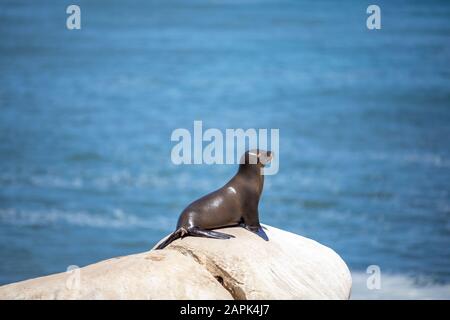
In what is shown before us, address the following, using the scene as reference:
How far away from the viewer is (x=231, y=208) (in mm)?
6426

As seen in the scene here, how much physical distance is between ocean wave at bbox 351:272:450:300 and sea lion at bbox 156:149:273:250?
3590 mm

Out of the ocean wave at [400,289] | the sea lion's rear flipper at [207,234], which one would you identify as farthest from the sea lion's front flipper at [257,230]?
the ocean wave at [400,289]

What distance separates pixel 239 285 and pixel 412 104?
10.9 meters

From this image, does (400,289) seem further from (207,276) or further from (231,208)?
(207,276)

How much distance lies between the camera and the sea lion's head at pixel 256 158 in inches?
261

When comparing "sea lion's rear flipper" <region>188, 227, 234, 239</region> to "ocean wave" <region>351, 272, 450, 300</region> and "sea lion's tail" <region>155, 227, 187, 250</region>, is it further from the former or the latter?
"ocean wave" <region>351, 272, 450, 300</region>

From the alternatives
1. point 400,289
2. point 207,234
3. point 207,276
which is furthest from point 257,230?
point 400,289

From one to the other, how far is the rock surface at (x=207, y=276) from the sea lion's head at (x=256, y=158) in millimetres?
488

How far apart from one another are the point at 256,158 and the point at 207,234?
29.2 inches

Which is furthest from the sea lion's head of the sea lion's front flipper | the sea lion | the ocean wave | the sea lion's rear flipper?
the ocean wave

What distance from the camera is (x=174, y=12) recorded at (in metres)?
19.4

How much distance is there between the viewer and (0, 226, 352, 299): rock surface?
5539 mm

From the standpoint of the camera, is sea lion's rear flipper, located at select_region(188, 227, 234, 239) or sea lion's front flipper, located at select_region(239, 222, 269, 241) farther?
sea lion's front flipper, located at select_region(239, 222, 269, 241)
